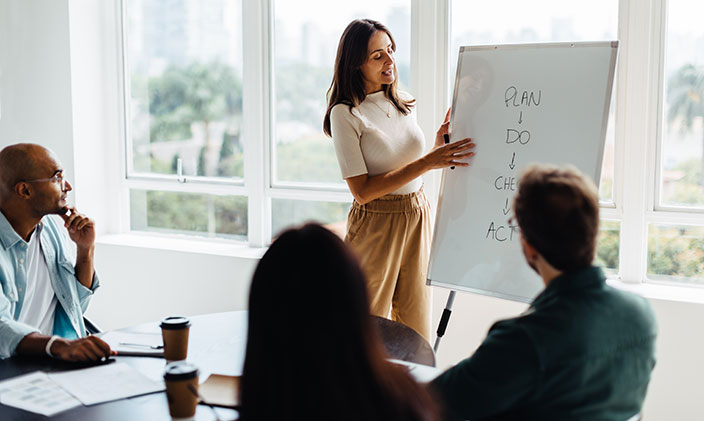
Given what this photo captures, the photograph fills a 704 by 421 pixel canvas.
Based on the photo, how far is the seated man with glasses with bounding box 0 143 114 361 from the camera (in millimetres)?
2094

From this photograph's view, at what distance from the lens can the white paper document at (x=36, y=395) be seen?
150cm

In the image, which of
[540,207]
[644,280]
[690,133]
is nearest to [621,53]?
[690,133]

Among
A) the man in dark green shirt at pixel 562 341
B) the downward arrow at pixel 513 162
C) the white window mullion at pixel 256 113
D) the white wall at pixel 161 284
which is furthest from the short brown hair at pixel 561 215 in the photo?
the white window mullion at pixel 256 113

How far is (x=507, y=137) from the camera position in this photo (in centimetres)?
245

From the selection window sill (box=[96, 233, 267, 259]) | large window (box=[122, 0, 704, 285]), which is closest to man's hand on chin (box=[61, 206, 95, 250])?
large window (box=[122, 0, 704, 285])

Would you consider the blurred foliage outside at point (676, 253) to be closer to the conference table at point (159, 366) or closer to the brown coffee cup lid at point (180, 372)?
the conference table at point (159, 366)

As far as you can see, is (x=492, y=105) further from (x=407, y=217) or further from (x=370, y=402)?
(x=370, y=402)

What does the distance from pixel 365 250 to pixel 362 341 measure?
1.70 meters

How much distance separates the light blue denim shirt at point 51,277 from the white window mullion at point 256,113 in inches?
60.4

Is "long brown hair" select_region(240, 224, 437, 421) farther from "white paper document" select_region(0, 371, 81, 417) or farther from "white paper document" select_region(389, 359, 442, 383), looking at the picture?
"white paper document" select_region(0, 371, 81, 417)

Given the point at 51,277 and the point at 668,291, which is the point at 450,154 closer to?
the point at 668,291

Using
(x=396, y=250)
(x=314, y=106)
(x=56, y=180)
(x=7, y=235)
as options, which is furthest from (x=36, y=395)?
(x=314, y=106)

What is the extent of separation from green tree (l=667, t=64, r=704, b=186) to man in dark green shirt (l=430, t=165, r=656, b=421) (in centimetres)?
177

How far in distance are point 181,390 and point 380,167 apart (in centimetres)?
139
